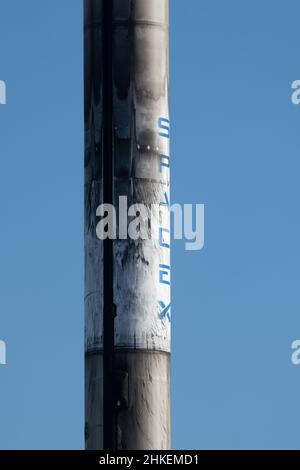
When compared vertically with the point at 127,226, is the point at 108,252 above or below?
below

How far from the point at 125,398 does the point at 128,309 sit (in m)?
2.13

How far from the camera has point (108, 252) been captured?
271ft

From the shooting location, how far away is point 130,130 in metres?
83.4

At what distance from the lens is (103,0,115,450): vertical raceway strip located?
8181cm

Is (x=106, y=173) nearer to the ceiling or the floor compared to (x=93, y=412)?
nearer to the ceiling

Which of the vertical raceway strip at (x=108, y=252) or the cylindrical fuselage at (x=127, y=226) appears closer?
the vertical raceway strip at (x=108, y=252)

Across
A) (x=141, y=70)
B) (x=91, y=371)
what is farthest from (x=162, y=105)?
(x=91, y=371)

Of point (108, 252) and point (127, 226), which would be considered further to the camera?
point (127, 226)

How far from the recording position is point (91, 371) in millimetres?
82688

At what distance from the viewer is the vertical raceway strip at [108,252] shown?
268ft

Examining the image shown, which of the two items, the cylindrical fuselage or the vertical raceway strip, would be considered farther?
the cylindrical fuselage
